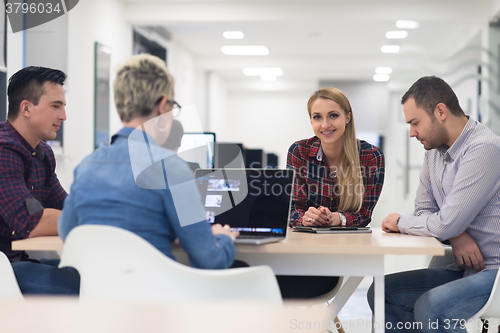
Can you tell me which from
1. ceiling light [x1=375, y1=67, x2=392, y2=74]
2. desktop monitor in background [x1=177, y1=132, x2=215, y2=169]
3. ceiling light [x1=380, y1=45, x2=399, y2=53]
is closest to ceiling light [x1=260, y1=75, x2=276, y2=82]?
ceiling light [x1=375, y1=67, x2=392, y2=74]

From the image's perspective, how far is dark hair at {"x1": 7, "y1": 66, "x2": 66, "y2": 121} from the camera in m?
2.13

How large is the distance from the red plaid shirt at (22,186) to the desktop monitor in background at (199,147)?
1211 millimetres

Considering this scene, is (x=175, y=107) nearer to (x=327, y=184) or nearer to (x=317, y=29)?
(x=327, y=184)

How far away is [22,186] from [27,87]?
0.48 m

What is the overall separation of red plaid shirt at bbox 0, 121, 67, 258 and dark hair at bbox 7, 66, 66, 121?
99 millimetres

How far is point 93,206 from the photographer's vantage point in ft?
4.69

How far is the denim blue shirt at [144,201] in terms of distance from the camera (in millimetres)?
1411

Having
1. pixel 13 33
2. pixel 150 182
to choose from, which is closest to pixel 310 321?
pixel 150 182

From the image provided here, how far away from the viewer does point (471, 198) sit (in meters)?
1.85

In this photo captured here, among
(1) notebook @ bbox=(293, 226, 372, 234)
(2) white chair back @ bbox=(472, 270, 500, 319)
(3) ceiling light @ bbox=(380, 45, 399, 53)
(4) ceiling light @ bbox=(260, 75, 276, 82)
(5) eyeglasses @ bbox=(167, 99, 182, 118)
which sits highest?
(3) ceiling light @ bbox=(380, 45, 399, 53)

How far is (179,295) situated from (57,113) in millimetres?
1207

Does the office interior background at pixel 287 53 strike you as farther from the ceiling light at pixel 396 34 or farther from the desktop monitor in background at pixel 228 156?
the desktop monitor in background at pixel 228 156

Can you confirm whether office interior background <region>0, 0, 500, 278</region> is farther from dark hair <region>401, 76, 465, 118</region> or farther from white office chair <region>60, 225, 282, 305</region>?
dark hair <region>401, 76, 465, 118</region>

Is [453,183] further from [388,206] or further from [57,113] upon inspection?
[388,206]
